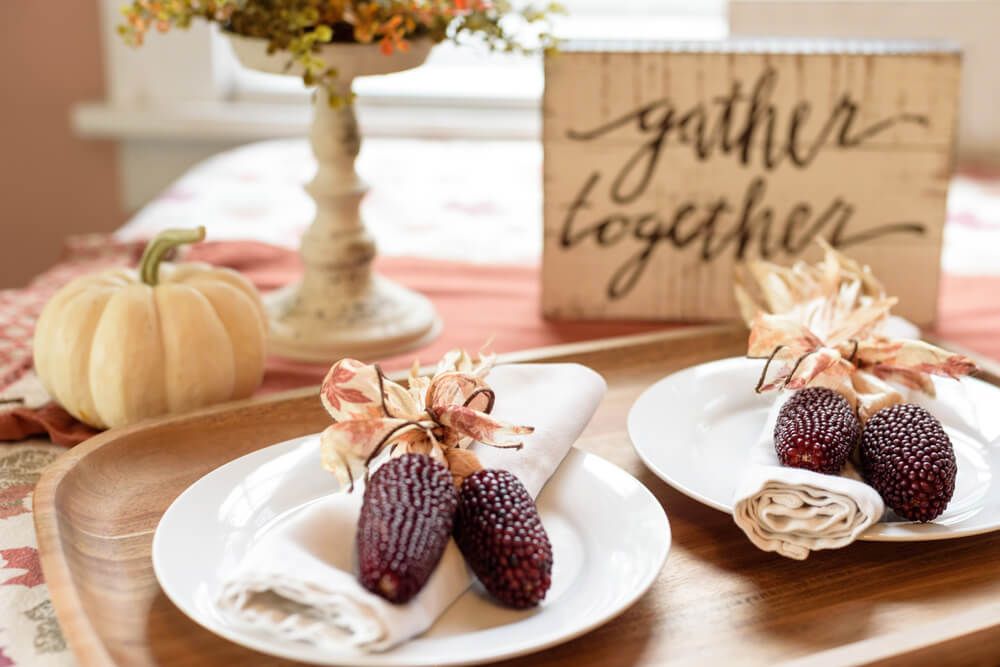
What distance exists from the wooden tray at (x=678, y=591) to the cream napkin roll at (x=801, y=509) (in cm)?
3

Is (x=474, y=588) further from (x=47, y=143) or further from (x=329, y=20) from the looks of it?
(x=47, y=143)

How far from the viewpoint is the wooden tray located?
1.78 feet

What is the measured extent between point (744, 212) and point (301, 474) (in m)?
0.53

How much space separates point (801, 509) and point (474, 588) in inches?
7.1

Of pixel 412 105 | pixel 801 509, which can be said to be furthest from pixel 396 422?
pixel 412 105

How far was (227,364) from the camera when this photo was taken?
83 cm

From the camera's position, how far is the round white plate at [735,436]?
641 mm

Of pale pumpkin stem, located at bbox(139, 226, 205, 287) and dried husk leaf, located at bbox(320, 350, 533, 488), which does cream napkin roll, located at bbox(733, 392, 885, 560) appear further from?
pale pumpkin stem, located at bbox(139, 226, 205, 287)

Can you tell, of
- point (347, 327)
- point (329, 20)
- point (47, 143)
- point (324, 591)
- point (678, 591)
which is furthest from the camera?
point (47, 143)

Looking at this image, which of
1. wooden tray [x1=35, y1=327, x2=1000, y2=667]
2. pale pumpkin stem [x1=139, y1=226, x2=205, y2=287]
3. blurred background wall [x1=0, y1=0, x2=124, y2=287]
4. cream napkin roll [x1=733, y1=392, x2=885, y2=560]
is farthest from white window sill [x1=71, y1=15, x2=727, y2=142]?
cream napkin roll [x1=733, y1=392, x2=885, y2=560]

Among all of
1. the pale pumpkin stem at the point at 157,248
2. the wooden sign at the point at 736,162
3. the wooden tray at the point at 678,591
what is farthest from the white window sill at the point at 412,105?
Answer: the wooden tray at the point at 678,591

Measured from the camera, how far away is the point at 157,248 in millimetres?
838

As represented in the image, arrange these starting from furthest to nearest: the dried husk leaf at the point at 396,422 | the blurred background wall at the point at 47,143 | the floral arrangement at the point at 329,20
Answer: the blurred background wall at the point at 47,143 < the floral arrangement at the point at 329,20 < the dried husk leaf at the point at 396,422

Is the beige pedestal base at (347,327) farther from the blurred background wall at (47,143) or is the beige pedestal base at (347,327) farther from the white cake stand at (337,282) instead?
the blurred background wall at (47,143)
